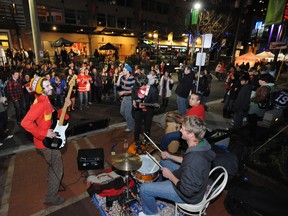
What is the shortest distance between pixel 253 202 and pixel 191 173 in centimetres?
184

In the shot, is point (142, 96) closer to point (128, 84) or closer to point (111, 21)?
point (128, 84)

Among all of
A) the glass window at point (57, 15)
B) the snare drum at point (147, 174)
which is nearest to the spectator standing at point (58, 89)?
the snare drum at point (147, 174)

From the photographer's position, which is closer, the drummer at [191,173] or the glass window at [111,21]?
the drummer at [191,173]

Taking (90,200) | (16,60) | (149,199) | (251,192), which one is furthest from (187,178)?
(16,60)

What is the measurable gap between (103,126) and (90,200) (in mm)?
3598

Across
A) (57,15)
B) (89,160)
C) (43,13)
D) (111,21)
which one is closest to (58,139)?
(89,160)

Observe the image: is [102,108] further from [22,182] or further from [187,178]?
[187,178]

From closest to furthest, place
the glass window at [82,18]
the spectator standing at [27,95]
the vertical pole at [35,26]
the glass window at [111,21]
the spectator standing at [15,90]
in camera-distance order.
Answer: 1. the spectator standing at [15,90]
2. the spectator standing at [27,95]
3. the vertical pole at [35,26]
4. the glass window at [82,18]
5. the glass window at [111,21]

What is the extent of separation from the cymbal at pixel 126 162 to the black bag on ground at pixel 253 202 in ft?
6.51

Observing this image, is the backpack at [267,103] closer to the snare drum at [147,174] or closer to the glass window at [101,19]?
the snare drum at [147,174]

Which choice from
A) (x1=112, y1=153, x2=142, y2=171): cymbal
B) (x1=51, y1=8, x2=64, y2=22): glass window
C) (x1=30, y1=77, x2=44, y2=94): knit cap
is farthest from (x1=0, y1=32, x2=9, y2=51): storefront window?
(x1=112, y1=153, x2=142, y2=171): cymbal

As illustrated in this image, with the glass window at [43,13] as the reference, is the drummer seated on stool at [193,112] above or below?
below

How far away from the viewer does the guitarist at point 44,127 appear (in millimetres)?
3143

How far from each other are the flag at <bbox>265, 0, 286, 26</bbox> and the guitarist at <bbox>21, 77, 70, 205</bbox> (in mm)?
12367
